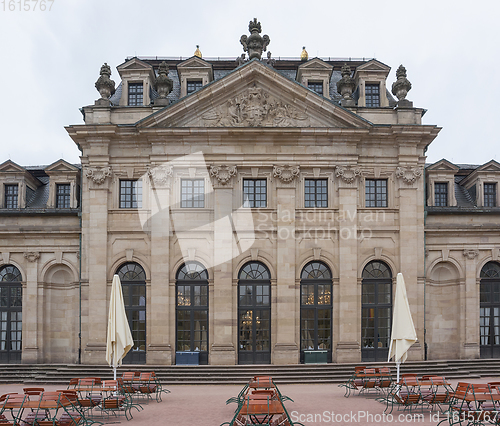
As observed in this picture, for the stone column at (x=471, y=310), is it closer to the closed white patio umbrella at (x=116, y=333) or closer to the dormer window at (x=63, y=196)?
the closed white patio umbrella at (x=116, y=333)

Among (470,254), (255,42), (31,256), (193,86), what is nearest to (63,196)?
(31,256)

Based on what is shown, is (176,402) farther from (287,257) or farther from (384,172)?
(384,172)

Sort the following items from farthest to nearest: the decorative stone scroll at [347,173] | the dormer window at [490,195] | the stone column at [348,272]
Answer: the dormer window at [490,195] < the decorative stone scroll at [347,173] < the stone column at [348,272]

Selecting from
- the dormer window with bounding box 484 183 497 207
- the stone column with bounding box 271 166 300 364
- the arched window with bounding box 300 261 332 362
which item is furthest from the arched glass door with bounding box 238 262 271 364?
the dormer window with bounding box 484 183 497 207

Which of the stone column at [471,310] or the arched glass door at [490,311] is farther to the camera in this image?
the arched glass door at [490,311]

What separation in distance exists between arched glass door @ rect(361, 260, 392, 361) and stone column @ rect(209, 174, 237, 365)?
7.39 m

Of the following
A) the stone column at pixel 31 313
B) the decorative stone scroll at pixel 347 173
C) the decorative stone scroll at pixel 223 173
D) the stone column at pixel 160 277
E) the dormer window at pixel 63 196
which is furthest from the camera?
the dormer window at pixel 63 196

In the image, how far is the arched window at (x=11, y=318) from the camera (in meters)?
31.6

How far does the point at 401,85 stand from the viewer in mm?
31969

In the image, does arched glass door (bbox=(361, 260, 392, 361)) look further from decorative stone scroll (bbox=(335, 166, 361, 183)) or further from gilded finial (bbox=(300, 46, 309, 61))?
gilded finial (bbox=(300, 46, 309, 61))

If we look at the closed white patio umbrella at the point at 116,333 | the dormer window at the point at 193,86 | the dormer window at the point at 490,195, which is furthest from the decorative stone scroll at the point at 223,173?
the dormer window at the point at 490,195

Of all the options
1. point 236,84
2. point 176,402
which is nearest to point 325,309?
point 176,402

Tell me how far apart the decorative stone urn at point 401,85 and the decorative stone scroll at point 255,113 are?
550cm

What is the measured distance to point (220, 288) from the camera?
30.0 metres
